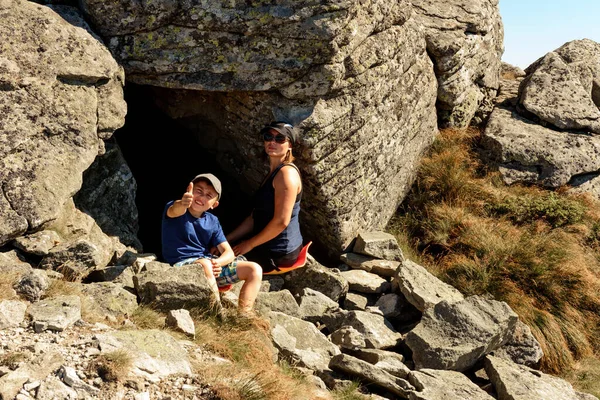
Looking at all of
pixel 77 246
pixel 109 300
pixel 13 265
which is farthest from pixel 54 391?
pixel 77 246

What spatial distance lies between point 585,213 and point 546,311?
319cm

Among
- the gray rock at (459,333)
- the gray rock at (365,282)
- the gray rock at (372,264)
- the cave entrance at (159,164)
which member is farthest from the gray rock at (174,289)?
the gray rock at (372,264)

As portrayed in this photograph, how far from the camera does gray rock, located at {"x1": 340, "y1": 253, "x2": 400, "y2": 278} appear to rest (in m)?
9.98

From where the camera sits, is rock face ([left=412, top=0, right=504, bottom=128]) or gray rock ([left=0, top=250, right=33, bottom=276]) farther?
rock face ([left=412, top=0, right=504, bottom=128])

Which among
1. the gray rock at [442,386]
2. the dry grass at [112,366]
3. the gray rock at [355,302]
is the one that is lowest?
the gray rock at [355,302]

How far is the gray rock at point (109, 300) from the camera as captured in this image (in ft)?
20.9

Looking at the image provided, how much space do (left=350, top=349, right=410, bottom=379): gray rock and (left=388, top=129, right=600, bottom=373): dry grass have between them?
303 cm

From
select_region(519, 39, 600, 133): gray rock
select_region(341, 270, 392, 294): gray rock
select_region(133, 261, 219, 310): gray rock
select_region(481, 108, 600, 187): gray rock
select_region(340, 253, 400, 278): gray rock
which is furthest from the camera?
select_region(519, 39, 600, 133): gray rock

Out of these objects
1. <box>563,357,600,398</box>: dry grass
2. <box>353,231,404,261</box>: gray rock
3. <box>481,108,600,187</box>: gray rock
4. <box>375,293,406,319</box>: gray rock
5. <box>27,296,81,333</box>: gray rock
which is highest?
<box>481,108,600,187</box>: gray rock

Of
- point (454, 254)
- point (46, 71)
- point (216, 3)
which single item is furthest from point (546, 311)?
point (46, 71)

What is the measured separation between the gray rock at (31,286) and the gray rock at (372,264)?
16.8 ft

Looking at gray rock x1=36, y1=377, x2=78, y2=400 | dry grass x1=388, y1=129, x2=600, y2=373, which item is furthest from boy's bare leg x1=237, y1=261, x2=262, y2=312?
dry grass x1=388, y1=129, x2=600, y2=373

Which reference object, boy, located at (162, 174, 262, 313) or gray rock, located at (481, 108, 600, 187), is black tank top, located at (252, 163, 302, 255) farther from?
gray rock, located at (481, 108, 600, 187)

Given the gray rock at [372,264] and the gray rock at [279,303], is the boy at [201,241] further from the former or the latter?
Answer: the gray rock at [372,264]
